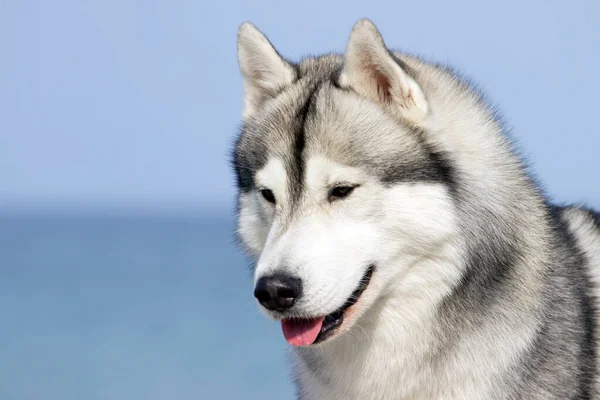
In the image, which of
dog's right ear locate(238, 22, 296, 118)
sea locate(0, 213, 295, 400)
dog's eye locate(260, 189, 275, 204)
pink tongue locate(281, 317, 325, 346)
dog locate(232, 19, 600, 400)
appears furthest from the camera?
sea locate(0, 213, 295, 400)

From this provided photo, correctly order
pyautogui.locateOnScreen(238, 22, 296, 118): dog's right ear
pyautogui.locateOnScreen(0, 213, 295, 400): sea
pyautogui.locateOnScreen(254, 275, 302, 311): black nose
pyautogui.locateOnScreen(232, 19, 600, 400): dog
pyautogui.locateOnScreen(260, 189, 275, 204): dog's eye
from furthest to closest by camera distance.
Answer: pyautogui.locateOnScreen(0, 213, 295, 400): sea, pyautogui.locateOnScreen(238, 22, 296, 118): dog's right ear, pyautogui.locateOnScreen(260, 189, 275, 204): dog's eye, pyautogui.locateOnScreen(232, 19, 600, 400): dog, pyautogui.locateOnScreen(254, 275, 302, 311): black nose

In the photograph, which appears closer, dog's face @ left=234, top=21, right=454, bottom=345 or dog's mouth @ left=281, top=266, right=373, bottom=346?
dog's face @ left=234, top=21, right=454, bottom=345

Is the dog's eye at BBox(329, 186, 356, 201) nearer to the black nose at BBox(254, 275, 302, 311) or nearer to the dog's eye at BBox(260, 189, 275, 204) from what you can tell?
the dog's eye at BBox(260, 189, 275, 204)

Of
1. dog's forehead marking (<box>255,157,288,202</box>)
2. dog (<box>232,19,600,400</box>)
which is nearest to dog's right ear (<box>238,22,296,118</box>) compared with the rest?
dog (<box>232,19,600,400</box>)

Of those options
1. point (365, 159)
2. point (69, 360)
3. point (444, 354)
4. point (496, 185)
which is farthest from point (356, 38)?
point (69, 360)

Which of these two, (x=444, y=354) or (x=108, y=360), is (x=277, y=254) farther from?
(x=108, y=360)

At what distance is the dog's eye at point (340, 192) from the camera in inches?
179

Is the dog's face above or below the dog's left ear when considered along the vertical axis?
below

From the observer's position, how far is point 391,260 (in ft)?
14.9

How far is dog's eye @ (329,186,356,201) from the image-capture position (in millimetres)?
4545

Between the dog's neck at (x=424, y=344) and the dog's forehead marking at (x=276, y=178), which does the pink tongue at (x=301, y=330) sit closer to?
the dog's neck at (x=424, y=344)

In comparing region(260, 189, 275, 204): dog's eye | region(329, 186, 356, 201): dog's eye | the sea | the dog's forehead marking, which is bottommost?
the sea

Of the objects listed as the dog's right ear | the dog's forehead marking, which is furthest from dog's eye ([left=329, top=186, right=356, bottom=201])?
the dog's right ear

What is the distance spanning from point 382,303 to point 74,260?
4065cm
